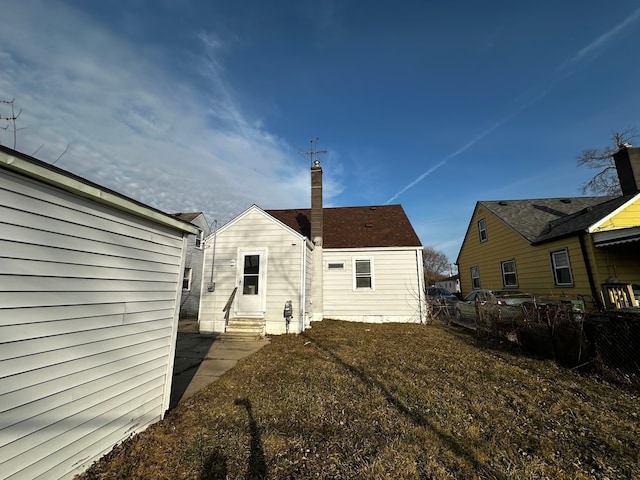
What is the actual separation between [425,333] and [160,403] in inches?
335

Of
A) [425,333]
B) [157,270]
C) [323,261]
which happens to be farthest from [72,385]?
[323,261]

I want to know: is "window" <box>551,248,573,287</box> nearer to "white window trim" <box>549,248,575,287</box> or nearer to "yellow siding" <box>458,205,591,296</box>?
"white window trim" <box>549,248,575,287</box>

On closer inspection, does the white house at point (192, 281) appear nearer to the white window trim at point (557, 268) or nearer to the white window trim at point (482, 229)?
the white window trim at point (482, 229)

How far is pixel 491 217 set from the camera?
15.7 m

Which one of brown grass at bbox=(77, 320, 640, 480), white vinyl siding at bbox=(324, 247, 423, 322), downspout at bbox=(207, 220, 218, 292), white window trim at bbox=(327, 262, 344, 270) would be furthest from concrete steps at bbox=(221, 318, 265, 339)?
white window trim at bbox=(327, 262, 344, 270)

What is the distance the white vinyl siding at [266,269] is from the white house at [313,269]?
4 centimetres

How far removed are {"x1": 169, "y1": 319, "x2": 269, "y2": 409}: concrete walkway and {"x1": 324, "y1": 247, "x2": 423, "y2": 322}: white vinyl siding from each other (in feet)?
15.2

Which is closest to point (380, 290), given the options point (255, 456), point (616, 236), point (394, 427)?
point (616, 236)

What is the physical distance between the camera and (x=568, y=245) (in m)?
10.4

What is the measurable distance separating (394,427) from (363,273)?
9.35 metres

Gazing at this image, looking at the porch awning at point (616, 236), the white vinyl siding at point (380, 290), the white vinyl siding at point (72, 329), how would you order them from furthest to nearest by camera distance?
the white vinyl siding at point (380, 290)
the porch awning at point (616, 236)
the white vinyl siding at point (72, 329)

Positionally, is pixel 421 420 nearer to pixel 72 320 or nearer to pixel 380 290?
pixel 72 320

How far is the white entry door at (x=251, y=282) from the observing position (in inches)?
393

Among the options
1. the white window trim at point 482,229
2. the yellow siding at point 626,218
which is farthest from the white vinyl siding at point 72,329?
the white window trim at point 482,229
